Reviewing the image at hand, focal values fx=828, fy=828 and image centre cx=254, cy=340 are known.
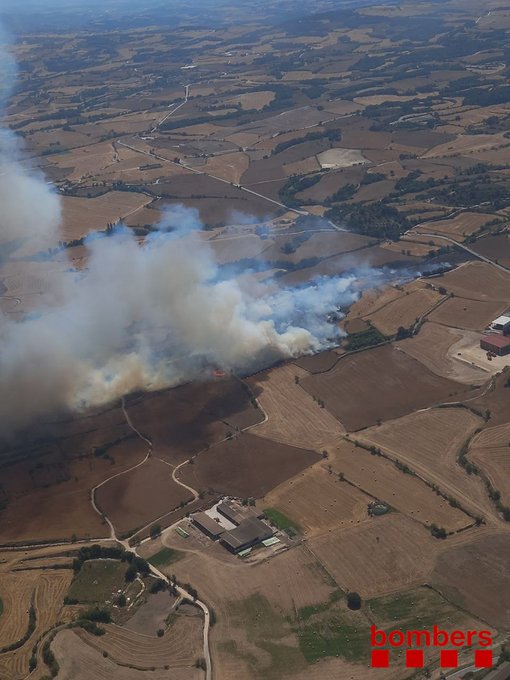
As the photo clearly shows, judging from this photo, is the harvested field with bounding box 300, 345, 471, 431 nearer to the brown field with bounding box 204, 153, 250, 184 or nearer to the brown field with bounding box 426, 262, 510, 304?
the brown field with bounding box 426, 262, 510, 304

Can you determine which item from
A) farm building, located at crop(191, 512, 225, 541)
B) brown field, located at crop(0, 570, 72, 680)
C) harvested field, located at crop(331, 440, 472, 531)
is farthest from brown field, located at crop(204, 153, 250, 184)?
brown field, located at crop(0, 570, 72, 680)

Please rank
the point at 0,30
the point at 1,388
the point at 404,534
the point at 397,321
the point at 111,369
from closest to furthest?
1. the point at 404,534
2. the point at 1,388
3. the point at 111,369
4. the point at 397,321
5. the point at 0,30

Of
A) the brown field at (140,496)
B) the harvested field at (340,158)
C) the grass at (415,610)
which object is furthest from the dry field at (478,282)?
the harvested field at (340,158)

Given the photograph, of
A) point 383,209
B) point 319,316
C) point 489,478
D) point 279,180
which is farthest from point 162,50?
point 489,478

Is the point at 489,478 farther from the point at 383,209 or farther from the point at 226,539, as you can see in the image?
the point at 383,209

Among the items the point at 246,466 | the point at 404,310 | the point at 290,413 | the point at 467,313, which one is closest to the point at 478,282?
the point at 467,313

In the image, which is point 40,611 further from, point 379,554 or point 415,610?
point 415,610
